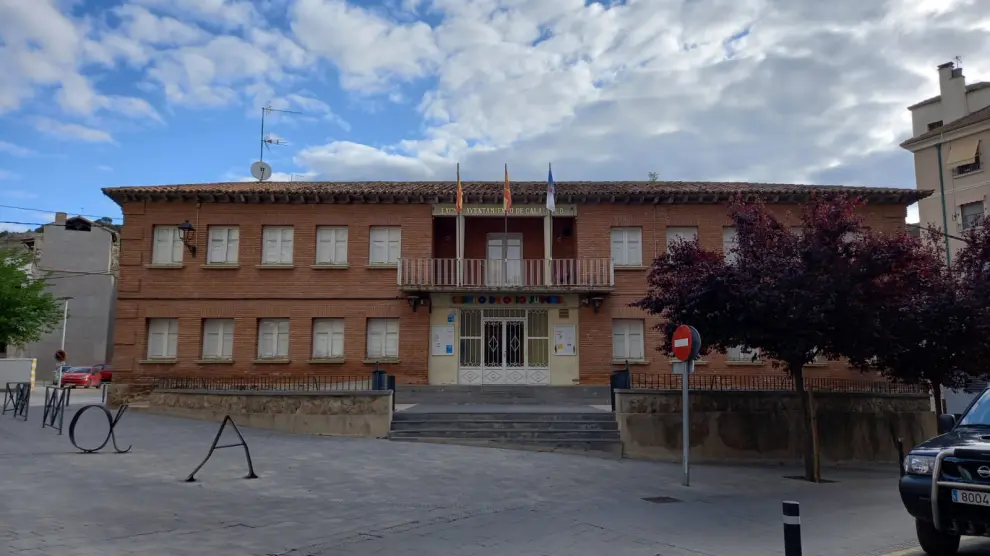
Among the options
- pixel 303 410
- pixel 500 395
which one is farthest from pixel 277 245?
pixel 500 395

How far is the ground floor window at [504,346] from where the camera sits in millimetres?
22938

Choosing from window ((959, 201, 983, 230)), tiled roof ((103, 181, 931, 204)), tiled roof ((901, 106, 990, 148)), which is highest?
tiled roof ((901, 106, 990, 148))

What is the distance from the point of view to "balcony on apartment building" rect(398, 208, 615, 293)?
2256 centimetres

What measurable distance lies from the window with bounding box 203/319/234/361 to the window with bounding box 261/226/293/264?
2414 mm

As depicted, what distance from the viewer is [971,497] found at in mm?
5730

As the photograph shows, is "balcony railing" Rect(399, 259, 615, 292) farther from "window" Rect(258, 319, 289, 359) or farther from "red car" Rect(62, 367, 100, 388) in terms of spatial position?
"red car" Rect(62, 367, 100, 388)

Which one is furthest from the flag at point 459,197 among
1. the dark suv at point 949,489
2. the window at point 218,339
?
the dark suv at point 949,489

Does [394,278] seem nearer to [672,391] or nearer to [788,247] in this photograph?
[672,391]

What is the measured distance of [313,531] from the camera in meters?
7.22

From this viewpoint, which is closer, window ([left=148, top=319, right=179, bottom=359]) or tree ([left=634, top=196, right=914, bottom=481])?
tree ([left=634, top=196, right=914, bottom=481])

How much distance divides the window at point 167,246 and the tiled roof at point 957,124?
33485 mm

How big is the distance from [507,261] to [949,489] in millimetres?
18375

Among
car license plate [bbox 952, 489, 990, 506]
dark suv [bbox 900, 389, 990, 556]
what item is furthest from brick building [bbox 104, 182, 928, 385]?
car license plate [bbox 952, 489, 990, 506]

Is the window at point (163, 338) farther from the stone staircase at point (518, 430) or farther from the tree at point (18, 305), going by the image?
the tree at point (18, 305)
